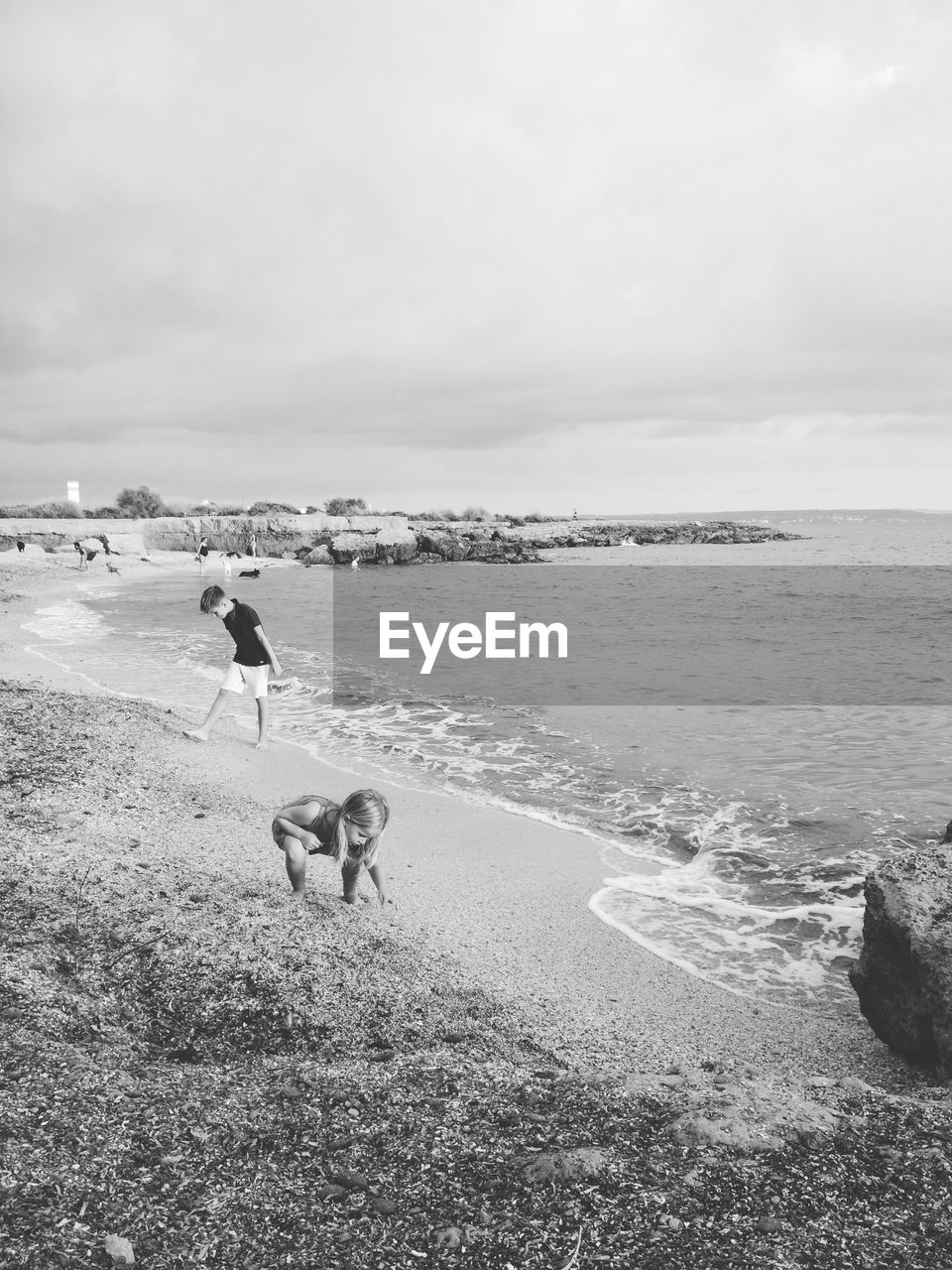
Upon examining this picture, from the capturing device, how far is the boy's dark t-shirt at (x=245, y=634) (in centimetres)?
915

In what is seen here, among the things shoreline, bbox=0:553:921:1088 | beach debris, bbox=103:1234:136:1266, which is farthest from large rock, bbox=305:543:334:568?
beach debris, bbox=103:1234:136:1266

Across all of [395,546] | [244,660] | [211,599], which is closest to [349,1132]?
[211,599]

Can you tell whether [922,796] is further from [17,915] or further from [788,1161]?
[17,915]

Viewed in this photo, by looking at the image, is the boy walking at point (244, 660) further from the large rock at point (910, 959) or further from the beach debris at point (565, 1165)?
the beach debris at point (565, 1165)

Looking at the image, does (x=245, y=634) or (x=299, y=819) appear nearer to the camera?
(x=299, y=819)

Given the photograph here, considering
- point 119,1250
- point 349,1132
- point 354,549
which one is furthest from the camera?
point 354,549

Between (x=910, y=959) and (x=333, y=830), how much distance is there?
10.4 feet

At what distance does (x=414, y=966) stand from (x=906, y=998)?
101 inches

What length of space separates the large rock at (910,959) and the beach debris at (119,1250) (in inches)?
138

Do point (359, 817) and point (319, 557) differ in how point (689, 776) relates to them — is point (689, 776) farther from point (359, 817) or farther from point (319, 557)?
point (319, 557)

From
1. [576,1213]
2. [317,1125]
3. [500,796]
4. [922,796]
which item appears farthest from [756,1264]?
[922,796]

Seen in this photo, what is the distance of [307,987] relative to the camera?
155 inches

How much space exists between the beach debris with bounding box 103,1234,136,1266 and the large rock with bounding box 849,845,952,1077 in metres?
3.49

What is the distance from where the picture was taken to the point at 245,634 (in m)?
9.25
